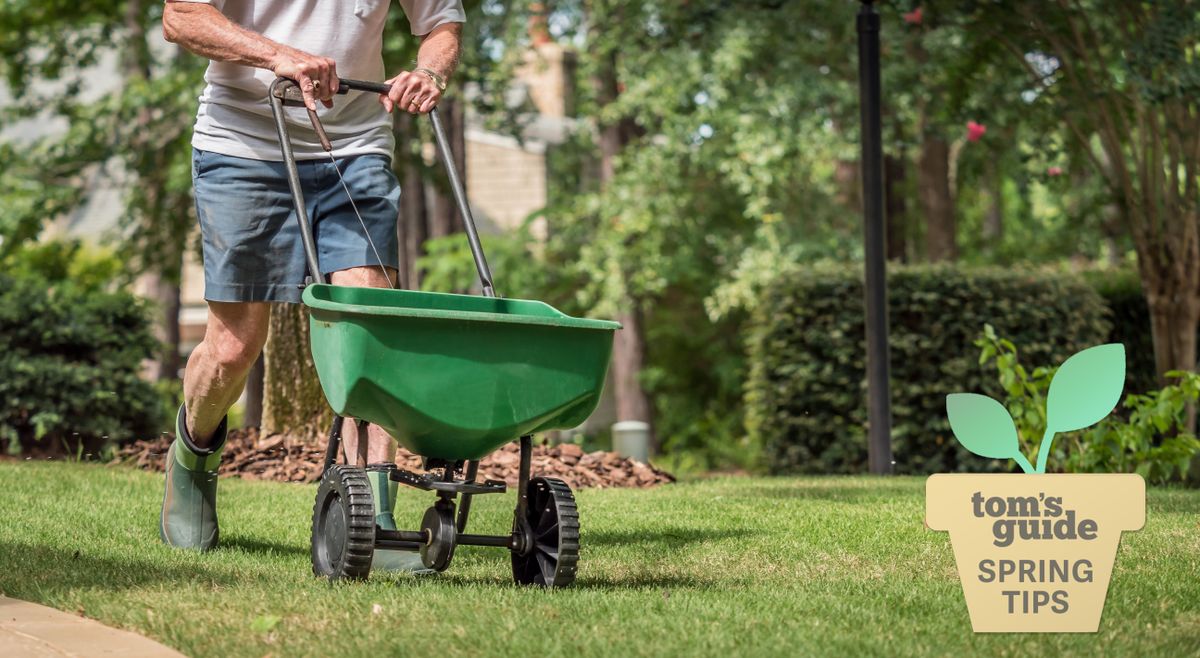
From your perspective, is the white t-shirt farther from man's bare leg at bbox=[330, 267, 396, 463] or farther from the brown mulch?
the brown mulch

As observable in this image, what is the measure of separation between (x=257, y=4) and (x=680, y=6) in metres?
8.72

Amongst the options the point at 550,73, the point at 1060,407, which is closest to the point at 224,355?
the point at 1060,407

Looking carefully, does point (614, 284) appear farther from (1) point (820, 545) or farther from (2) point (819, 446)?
(1) point (820, 545)

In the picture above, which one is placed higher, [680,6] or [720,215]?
[680,6]

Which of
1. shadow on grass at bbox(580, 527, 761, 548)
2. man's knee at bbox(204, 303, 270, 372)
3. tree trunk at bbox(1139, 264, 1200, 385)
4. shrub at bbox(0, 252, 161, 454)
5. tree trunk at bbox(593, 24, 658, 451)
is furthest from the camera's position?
tree trunk at bbox(593, 24, 658, 451)

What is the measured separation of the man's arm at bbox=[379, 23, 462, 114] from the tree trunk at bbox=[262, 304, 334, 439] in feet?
10.6

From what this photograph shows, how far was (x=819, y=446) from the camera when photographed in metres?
9.53

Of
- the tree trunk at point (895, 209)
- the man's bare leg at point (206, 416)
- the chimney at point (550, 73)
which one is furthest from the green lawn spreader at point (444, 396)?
the chimney at point (550, 73)

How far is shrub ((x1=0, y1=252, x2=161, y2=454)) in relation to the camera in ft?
29.7

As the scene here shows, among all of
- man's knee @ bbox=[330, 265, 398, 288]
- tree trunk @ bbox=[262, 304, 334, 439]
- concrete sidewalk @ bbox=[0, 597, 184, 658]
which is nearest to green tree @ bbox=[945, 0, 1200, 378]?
tree trunk @ bbox=[262, 304, 334, 439]

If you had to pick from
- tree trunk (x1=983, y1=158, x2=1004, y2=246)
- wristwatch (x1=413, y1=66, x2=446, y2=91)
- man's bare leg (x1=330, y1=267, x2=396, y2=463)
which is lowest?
man's bare leg (x1=330, y1=267, x2=396, y2=463)

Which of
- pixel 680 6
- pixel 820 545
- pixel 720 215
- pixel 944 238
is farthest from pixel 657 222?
pixel 820 545

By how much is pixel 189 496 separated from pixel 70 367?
16.3ft

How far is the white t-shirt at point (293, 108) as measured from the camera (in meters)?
4.27
